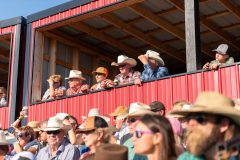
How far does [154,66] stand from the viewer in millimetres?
9602

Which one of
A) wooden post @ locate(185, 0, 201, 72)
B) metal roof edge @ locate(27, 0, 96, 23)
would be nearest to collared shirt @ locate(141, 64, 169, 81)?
wooden post @ locate(185, 0, 201, 72)

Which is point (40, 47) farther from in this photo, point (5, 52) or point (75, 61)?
point (5, 52)

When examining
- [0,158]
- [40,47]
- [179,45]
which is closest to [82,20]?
[40,47]

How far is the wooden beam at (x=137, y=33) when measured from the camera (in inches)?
495

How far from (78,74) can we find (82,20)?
2.44 meters

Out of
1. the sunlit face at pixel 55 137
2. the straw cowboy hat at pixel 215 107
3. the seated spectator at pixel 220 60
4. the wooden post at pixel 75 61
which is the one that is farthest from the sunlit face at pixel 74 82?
the straw cowboy hat at pixel 215 107

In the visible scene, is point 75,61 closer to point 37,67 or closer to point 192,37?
point 37,67

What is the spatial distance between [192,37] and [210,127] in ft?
20.4

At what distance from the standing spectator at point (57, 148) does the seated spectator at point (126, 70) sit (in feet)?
11.5

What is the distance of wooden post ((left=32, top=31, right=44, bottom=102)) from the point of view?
12688mm

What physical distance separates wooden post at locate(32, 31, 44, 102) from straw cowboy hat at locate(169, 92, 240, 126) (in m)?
9.42

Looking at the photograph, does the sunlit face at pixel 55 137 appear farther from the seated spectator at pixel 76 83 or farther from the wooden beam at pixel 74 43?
the wooden beam at pixel 74 43

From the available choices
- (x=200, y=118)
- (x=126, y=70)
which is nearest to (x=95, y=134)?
(x=200, y=118)

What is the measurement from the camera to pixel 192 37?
9430mm
